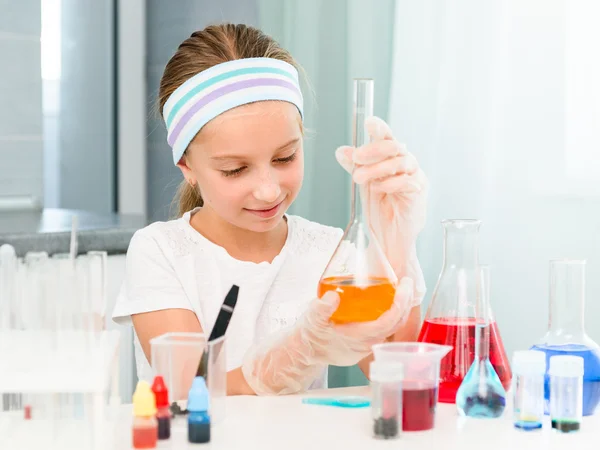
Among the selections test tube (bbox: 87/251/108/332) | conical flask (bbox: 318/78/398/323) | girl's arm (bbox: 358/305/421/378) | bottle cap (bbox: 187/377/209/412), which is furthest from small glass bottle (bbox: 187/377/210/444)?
girl's arm (bbox: 358/305/421/378)

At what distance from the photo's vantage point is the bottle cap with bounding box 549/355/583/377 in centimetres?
104

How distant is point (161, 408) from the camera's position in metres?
0.98

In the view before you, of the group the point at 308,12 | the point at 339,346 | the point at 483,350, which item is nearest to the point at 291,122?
the point at 339,346

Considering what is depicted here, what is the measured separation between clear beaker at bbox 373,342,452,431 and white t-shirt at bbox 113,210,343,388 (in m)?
0.59

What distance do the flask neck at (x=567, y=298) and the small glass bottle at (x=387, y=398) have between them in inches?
10.5

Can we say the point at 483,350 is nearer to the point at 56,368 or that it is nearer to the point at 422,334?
the point at 422,334

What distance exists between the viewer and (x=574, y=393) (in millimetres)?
1052

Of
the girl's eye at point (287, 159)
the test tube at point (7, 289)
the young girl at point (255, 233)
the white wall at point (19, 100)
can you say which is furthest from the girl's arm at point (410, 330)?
the white wall at point (19, 100)

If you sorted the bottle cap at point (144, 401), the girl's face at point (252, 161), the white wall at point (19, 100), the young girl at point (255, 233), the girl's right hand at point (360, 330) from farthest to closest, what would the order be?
the white wall at point (19, 100), the girl's face at point (252, 161), the young girl at point (255, 233), the girl's right hand at point (360, 330), the bottle cap at point (144, 401)

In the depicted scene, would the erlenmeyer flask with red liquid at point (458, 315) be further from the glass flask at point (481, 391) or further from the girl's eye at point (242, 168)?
the girl's eye at point (242, 168)

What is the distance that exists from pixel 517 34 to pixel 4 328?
4.24 ft

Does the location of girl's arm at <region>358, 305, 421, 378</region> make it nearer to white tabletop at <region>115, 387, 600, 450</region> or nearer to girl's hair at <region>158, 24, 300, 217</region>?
white tabletop at <region>115, 387, 600, 450</region>

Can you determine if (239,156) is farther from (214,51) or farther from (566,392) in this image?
(566,392)

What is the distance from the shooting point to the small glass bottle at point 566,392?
1.04 meters
